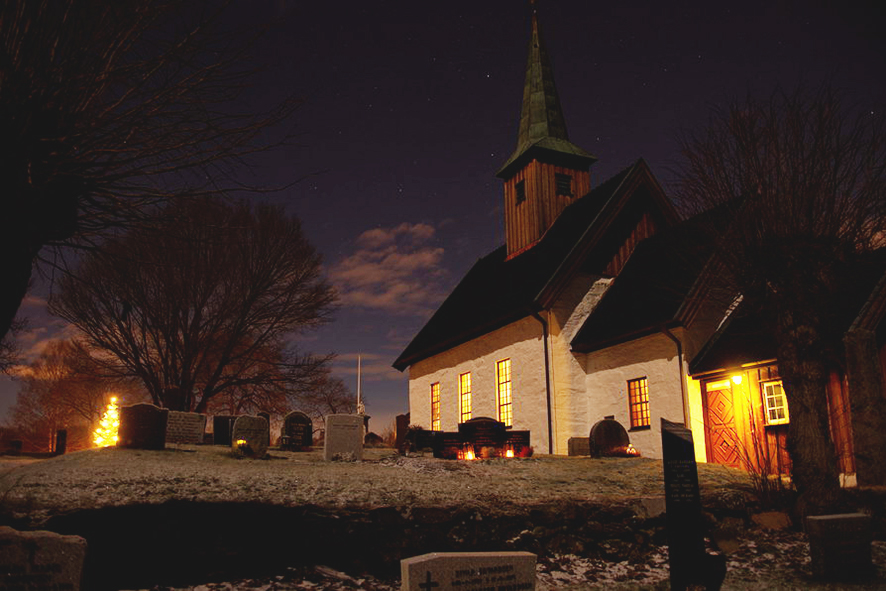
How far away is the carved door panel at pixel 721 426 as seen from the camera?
1577 centimetres

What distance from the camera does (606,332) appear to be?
62.6 ft

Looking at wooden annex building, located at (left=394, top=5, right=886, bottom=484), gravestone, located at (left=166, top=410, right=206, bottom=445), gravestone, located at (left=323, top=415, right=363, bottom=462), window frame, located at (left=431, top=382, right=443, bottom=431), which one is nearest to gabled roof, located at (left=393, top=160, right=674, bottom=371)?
wooden annex building, located at (left=394, top=5, right=886, bottom=484)

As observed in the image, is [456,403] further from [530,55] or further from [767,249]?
[530,55]

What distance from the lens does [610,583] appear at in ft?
27.8

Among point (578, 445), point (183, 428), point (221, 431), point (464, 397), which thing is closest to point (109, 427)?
point (221, 431)

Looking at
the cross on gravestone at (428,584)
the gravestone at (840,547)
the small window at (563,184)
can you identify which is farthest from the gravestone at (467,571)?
the small window at (563,184)

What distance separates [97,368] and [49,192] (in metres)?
21.1

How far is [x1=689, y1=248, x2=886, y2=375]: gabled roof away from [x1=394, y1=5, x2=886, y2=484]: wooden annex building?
0.04 meters

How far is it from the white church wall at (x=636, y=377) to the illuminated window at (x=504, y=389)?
3120 millimetres

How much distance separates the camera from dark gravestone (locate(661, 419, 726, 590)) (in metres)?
7.92

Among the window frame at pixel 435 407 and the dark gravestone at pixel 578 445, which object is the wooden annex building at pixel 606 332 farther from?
the dark gravestone at pixel 578 445

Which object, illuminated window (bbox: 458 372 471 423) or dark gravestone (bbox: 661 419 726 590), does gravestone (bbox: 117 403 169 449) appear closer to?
illuminated window (bbox: 458 372 471 423)

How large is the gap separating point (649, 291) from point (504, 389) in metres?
6.46

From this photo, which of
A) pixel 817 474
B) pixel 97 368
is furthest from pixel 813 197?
pixel 97 368
